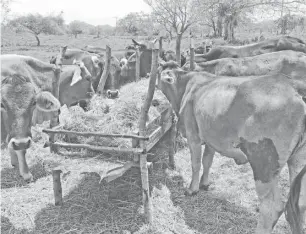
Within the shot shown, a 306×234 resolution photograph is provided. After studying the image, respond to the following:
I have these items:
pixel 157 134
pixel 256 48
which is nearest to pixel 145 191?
pixel 157 134

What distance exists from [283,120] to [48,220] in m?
3.39

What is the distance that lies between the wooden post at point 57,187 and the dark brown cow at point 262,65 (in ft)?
15.3

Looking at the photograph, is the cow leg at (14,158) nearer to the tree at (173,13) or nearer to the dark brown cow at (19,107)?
the dark brown cow at (19,107)

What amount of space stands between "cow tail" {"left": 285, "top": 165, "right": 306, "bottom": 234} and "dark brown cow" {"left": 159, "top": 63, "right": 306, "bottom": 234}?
3 centimetres

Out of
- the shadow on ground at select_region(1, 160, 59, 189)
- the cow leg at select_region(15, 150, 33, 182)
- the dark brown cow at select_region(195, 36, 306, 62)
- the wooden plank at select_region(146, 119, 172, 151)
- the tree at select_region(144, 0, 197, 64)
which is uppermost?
the tree at select_region(144, 0, 197, 64)

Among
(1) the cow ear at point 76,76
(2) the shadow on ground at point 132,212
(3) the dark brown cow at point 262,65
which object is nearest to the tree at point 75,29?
(1) the cow ear at point 76,76

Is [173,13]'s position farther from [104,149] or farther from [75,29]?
[75,29]

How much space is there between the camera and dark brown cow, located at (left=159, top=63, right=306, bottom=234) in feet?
11.7

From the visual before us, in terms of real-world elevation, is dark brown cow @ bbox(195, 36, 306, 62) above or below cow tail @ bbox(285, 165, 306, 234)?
above

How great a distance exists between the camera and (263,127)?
11.8 ft

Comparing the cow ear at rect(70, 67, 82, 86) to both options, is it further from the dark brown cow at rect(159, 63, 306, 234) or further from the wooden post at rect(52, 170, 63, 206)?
the dark brown cow at rect(159, 63, 306, 234)

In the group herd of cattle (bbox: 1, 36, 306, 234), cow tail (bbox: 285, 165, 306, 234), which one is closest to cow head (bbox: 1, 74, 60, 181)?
herd of cattle (bbox: 1, 36, 306, 234)

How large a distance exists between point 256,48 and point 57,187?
8478mm

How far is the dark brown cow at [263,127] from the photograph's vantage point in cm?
357
